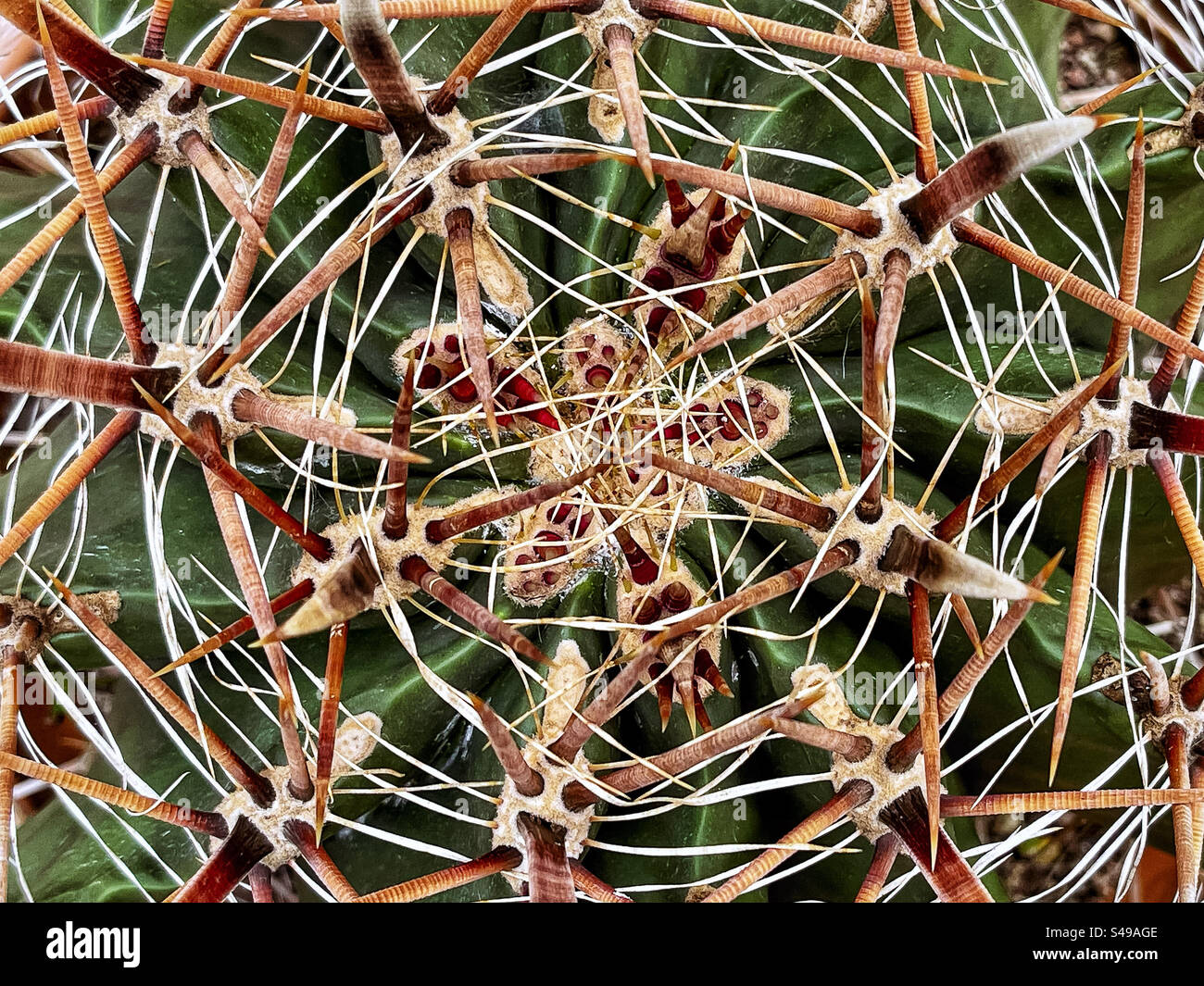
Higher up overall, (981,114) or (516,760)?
(981,114)

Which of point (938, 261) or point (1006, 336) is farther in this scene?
point (1006, 336)

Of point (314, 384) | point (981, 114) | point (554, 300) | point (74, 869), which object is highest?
point (981, 114)

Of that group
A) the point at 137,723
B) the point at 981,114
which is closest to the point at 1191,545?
the point at 981,114

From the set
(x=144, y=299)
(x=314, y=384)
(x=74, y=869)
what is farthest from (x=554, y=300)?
(x=74, y=869)

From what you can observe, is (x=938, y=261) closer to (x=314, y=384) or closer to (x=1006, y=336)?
(x=1006, y=336)
